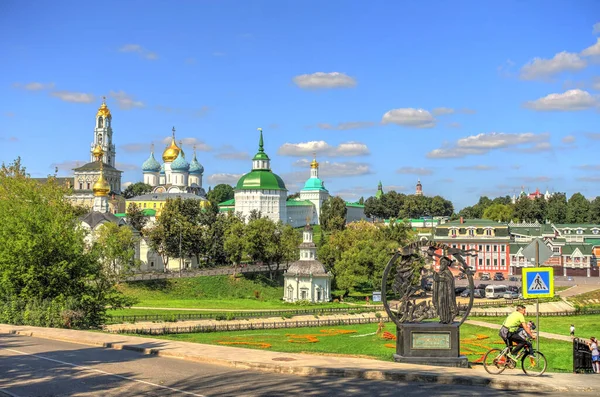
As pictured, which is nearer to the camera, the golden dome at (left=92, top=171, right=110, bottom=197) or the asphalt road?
the asphalt road

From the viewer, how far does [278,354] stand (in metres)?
20.1

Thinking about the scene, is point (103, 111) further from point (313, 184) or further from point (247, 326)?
point (247, 326)

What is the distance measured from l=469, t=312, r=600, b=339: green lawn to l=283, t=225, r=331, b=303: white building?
18750 millimetres

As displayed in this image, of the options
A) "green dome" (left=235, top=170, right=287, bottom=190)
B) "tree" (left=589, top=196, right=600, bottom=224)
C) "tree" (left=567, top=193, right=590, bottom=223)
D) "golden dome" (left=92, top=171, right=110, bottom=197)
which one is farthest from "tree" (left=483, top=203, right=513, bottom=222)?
"golden dome" (left=92, top=171, right=110, bottom=197)

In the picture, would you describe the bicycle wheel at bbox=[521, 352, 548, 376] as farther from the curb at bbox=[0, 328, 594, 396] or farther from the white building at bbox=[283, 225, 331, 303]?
the white building at bbox=[283, 225, 331, 303]

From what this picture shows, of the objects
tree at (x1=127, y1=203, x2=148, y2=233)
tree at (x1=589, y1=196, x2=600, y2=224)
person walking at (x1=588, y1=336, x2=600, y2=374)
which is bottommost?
person walking at (x1=588, y1=336, x2=600, y2=374)

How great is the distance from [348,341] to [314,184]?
482 feet

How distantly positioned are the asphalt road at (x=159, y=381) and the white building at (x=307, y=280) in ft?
163

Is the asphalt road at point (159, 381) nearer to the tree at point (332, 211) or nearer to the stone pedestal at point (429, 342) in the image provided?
the stone pedestal at point (429, 342)

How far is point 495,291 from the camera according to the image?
77438 millimetres

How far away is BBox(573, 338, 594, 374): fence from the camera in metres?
20.6

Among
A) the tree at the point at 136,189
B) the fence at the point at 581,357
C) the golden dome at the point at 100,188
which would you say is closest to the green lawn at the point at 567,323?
the fence at the point at 581,357

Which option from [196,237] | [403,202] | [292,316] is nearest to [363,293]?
[196,237]

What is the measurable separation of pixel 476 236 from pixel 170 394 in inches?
3782
